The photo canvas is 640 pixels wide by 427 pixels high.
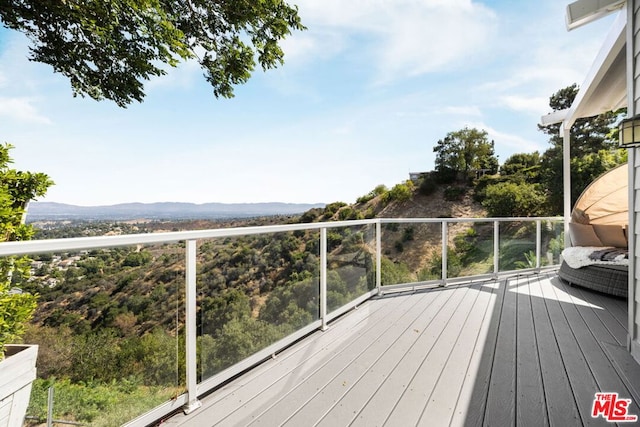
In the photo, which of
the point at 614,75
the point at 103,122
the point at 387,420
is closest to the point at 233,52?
the point at 614,75

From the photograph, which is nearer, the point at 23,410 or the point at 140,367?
the point at 23,410

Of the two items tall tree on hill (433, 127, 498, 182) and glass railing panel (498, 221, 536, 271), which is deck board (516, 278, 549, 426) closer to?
glass railing panel (498, 221, 536, 271)

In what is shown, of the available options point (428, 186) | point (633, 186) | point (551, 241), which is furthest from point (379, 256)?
point (428, 186)

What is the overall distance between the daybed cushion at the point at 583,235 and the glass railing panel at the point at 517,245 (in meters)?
0.60

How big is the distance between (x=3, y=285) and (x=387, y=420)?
5.88 ft

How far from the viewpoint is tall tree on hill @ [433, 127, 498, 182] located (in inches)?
804

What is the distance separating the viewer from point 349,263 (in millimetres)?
3701

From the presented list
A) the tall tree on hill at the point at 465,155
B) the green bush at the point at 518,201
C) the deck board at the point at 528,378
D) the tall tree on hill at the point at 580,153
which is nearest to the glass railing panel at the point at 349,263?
the deck board at the point at 528,378

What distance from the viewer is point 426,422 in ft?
5.63

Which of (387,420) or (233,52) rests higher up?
(233,52)

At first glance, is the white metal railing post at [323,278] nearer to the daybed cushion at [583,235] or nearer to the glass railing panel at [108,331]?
the glass railing panel at [108,331]

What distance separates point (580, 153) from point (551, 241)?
14.0 m

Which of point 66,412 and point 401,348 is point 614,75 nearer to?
point 401,348
